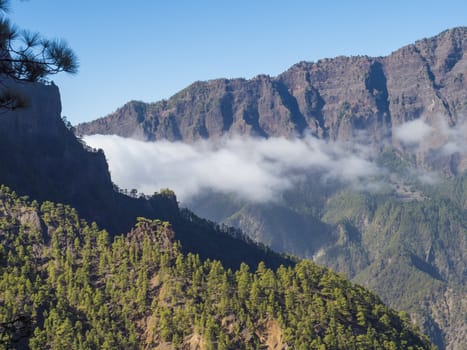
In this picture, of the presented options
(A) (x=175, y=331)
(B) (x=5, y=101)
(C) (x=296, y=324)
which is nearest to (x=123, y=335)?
(A) (x=175, y=331)

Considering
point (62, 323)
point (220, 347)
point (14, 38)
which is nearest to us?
point (14, 38)

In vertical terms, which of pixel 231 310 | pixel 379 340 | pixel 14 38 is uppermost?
pixel 14 38

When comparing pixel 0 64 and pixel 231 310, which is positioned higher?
pixel 0 64

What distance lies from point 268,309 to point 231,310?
442 inches

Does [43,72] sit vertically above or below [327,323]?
above

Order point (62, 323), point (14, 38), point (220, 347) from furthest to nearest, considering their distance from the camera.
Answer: point (62, 323) → point (220, 347) → point (14, 38)

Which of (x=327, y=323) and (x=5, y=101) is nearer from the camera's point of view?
(x=5, y=101)

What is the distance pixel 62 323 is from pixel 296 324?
67643 mm

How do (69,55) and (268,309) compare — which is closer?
(69,55)

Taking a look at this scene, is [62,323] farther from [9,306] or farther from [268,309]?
[268,309]

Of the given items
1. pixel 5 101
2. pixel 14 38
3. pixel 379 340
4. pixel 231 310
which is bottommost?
pixel 379 340

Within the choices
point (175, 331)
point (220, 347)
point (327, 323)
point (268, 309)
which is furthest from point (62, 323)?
point (327, 323)

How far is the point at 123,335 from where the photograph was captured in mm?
197625

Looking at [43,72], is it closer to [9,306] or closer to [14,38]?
[14,38]
